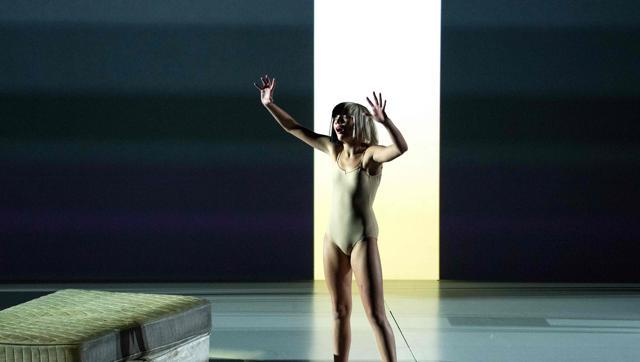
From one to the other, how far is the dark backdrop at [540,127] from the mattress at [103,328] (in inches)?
148

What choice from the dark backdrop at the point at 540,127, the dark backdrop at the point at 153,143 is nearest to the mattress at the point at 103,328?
the dark backdrop at the point at 153,143

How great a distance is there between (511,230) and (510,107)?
3.04ft

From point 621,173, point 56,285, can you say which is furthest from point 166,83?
point 621,173

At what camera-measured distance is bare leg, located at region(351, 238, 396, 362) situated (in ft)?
12.8

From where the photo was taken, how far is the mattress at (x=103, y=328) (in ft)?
10.5

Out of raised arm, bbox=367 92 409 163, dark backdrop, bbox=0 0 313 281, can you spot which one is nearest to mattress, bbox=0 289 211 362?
raised arm, bbox=367 92 409 163

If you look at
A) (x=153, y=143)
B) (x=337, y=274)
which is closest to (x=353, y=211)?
(x=337, y=274)

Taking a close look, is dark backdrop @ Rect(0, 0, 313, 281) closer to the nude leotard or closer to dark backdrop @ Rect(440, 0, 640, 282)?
dark backdrop @ Rect(440, 0, 640, 282)

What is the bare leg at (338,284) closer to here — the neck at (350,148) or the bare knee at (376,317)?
the bare knee at (376,317)

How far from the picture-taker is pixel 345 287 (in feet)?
13.2

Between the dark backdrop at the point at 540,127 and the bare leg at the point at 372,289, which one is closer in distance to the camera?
the bare leg at the point at 372,289

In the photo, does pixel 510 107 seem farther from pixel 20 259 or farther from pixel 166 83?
pixel 20 259

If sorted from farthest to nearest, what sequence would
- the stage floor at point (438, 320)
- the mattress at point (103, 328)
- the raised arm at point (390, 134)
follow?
the stage floor at point (438, 320) → the raised arm at point (390, 134) → the mattress at point (103, 328)

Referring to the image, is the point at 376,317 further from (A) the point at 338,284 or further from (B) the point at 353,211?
(B) the point at 353,211
